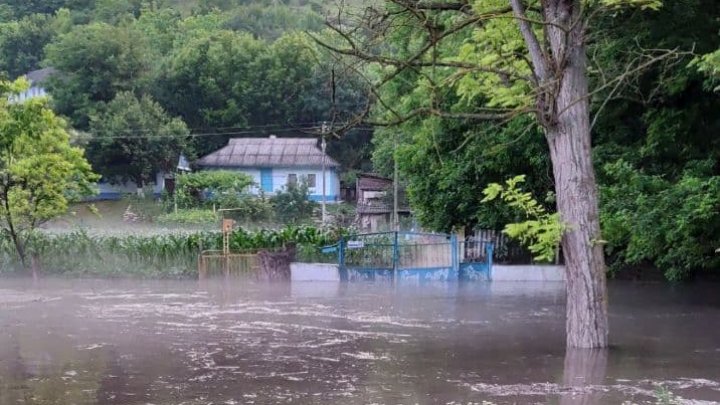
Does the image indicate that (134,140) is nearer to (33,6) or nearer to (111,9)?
(111,9)

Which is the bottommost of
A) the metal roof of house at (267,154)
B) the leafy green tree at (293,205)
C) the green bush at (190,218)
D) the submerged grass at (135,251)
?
the submerged grass at (135,251)

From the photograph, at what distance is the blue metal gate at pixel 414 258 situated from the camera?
89.4 feet

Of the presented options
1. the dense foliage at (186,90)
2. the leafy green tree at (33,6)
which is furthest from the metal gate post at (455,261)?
the leafy green tree at (33,6)

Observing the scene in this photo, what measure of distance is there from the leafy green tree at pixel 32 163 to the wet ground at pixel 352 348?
13.3 feet

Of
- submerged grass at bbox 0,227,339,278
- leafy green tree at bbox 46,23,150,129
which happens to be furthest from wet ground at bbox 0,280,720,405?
leafy green tree at bbox 46,23,150,129

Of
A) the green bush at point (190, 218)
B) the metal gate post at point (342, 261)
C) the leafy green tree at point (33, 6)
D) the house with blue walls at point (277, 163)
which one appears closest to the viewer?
the metal gate post at point (342, 261)

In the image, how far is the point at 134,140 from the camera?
176 feet

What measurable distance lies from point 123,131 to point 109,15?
46011mm

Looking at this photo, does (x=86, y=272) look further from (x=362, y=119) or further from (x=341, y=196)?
(x=341, y=196)

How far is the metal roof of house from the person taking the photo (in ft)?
185

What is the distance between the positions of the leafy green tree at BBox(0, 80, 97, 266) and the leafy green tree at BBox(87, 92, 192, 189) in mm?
25098

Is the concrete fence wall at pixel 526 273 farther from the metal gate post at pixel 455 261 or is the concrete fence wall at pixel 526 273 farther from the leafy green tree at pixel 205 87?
the leafy green tree at pixel 205 87

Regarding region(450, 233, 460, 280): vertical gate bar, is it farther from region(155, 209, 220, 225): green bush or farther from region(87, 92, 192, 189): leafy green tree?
region(87, 92, 192, 189): leafy green tree

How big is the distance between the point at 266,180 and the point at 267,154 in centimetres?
171
